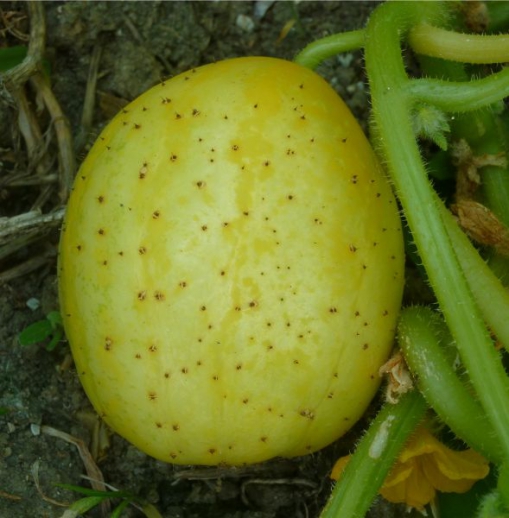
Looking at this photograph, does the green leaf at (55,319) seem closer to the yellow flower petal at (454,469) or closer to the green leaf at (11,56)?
the green leaf at (11,56)

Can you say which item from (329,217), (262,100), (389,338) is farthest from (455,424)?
(262,100)

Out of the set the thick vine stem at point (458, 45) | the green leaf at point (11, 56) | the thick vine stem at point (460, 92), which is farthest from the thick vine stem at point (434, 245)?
the green leaf at point (11, 56)

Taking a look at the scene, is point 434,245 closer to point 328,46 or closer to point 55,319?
point 328,46

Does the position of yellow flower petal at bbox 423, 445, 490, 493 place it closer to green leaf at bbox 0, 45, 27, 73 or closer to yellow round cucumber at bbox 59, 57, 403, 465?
yellow round cucumber at bbox 59, 57, 403, 465

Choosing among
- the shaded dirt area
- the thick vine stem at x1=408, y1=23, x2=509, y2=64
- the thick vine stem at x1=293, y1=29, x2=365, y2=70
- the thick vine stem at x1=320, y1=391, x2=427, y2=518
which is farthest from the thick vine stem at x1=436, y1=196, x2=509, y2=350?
the shaded dirt area

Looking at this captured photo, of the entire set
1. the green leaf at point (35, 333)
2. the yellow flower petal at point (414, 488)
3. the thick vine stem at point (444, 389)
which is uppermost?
the thick vine stem at point (444, 389)

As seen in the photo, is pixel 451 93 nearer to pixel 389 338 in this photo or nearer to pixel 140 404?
pixel 389 338

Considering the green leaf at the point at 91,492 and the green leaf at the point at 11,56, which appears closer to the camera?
the green leaf at the point at 91,492
